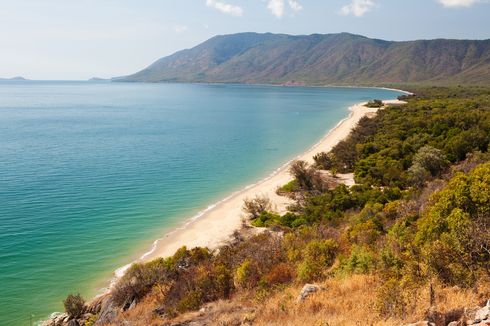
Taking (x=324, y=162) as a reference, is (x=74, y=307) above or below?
below

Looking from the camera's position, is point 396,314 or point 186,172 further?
point 186,172

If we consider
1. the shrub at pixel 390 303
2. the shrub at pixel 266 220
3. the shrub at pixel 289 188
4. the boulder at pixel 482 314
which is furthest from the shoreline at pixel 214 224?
the boulder at pixel 482 314

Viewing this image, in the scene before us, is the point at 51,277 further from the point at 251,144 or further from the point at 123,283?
the point at 251,144

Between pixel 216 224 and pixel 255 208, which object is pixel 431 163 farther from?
pixel 216 224

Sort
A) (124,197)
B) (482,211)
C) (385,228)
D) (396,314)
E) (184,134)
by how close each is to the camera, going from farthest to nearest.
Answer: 1. (184,134)
2. (124,197)
3. (385,228)
4. (482,211)
5. (396,314)

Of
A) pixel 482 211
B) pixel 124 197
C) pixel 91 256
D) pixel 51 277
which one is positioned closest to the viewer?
pixel 482 211

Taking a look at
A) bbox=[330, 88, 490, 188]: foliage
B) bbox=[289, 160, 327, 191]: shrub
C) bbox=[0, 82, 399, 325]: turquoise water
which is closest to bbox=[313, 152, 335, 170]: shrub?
bbox=[330, 88, 490, 188]: foliage

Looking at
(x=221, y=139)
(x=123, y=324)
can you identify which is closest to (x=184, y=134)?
(x=221, y=139)

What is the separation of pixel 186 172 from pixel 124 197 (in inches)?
483

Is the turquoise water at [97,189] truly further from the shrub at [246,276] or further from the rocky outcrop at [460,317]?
the rocky outcrop at [460,317]

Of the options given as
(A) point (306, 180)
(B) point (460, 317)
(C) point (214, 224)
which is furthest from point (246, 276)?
(A) point (306, 180)

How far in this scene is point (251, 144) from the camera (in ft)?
242

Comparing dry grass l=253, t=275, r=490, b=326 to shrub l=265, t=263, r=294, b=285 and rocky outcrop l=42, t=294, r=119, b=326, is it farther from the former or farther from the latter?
rocky outcrop l=42, t=294, r=119, b=326

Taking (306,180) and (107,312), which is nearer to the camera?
(107,312)
